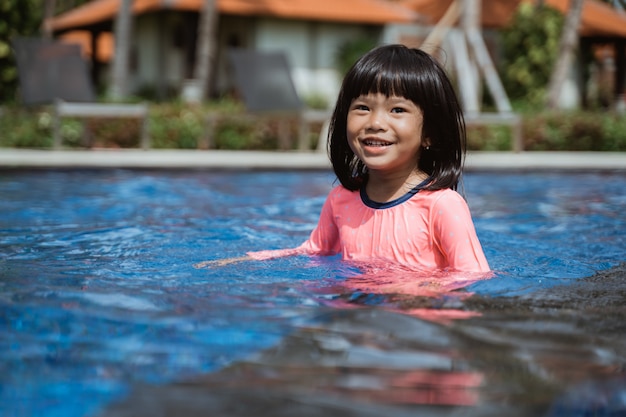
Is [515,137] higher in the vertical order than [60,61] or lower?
lower

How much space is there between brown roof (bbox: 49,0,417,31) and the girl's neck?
18254 millimetres

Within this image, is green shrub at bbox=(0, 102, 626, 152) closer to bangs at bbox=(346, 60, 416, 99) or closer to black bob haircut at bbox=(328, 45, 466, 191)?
black bob haircut at bbox=(328, 45, 466, 191)

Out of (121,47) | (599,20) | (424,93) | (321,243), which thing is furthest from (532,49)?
(424,93)

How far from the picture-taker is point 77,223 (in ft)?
19.2

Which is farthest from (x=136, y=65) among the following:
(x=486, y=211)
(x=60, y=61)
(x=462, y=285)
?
(x=462, y=285)

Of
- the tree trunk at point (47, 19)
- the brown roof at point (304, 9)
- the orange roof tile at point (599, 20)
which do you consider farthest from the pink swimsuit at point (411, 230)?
the orange roof tile at point (599, 20)

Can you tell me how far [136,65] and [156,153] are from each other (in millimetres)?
15161

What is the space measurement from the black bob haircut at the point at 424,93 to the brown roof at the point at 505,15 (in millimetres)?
20991

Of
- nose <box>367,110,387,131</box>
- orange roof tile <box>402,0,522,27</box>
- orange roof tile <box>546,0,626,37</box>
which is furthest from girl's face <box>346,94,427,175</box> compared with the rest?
orange roof tile <box>546,0,626,37</box>

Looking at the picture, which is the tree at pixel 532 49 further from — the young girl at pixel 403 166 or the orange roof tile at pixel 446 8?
the young girl at pixel 403 166

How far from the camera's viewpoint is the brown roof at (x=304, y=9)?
70.7 feet

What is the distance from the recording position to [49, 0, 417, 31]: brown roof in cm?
2156

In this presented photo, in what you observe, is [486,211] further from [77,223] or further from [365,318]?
[365,318]

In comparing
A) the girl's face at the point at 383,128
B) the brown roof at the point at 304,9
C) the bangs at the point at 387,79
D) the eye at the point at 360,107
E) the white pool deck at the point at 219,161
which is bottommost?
the white pool deck at the point at 219,161
